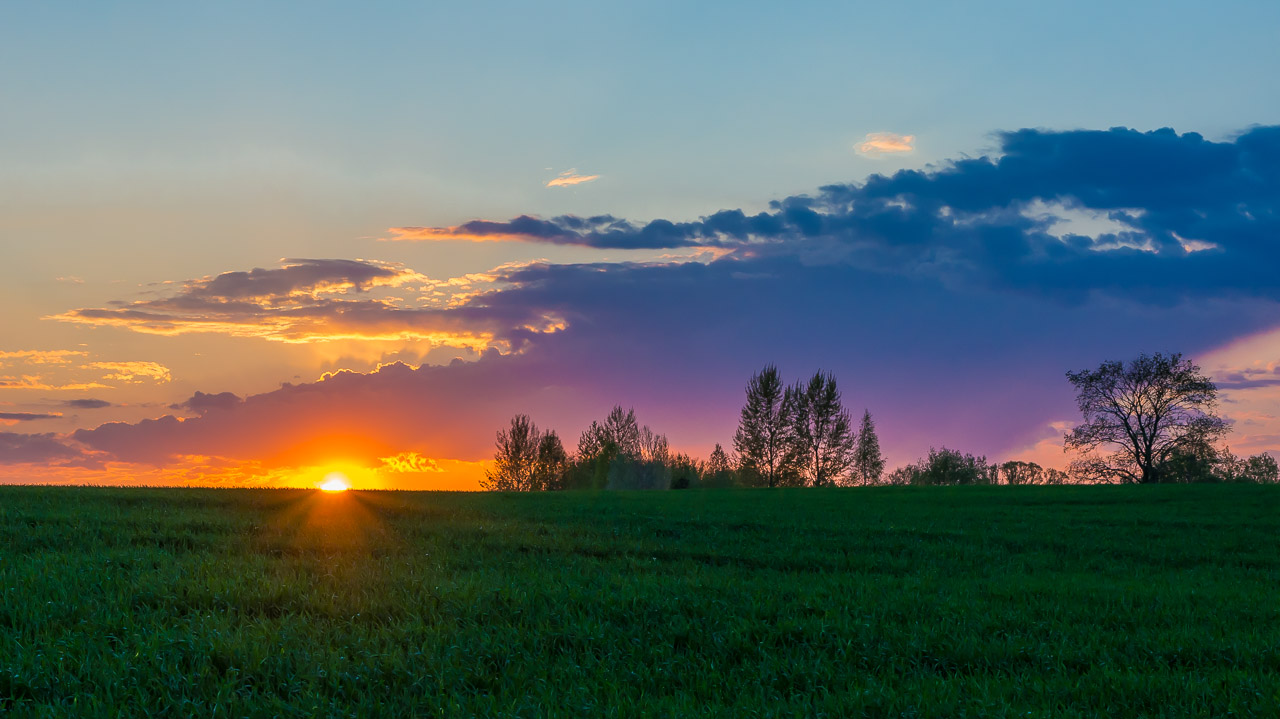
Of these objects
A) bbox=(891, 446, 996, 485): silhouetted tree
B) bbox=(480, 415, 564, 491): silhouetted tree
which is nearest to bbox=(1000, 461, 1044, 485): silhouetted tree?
bbox=(891, 446, 996, 485): silhouetted tree

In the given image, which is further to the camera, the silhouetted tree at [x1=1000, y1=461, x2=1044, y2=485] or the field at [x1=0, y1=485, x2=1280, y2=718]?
the silhouetted tree at [x1=1000, y1=461, x2=1044, y2=485]

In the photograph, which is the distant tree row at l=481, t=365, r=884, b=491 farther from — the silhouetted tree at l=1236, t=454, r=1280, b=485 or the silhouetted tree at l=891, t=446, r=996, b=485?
the silhouetted tree at l=1236, t=454, r=1280, b=485

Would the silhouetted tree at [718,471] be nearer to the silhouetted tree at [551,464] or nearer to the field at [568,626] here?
the silhouetted tree at [551,464]

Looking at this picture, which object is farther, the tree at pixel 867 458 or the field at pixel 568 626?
the tree at pixel 867 458

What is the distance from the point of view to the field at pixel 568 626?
22.2 feet

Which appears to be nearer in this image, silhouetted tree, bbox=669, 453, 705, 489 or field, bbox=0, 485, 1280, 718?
field, bbox=0, 485, 1280, 718

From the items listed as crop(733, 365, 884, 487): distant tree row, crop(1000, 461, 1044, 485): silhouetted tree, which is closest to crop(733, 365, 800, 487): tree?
crop(733, 365, 884, 487): distant tree row

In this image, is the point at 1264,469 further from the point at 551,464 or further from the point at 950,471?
the point at 551,464

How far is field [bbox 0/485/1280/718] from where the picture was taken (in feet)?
22.2

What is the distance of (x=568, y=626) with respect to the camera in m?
8.63

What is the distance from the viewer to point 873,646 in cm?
842

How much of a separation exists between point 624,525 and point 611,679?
1227 cm

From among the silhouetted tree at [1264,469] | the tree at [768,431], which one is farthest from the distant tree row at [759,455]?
the silhouetted tree at [1264,469]

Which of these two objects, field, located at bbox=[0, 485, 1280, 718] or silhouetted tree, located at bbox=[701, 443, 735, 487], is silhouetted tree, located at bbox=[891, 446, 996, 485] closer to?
silhouetted tree, located at bbox=[701, 443, 735, 487]
